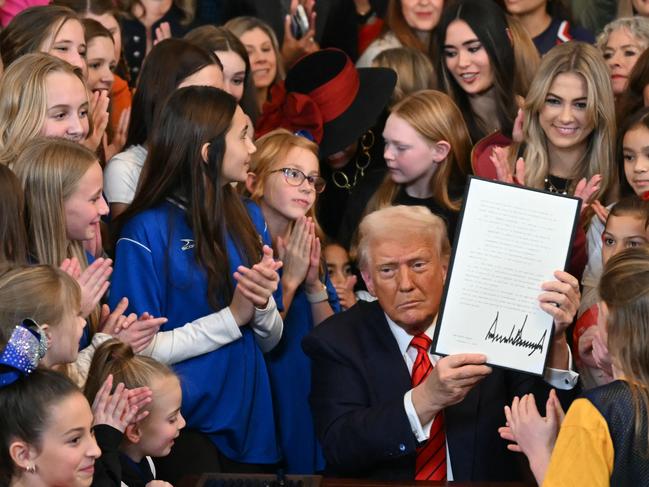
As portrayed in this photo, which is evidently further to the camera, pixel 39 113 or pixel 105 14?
pixel 105 14

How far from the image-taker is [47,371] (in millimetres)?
3250

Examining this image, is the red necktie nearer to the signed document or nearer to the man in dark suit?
the man in dark suit

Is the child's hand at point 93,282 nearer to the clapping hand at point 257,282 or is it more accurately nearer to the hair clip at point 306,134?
the clapping hand at point 257,282

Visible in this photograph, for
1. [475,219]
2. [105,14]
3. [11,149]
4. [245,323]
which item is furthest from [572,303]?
[105,14]

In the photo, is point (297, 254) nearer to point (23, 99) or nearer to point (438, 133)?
point (438, 133)

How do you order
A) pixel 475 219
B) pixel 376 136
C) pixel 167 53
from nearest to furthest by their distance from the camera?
1. pixel 475 219
2. pixel 167 53
3. pixel 376 136

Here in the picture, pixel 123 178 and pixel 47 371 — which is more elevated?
pixel 123 178

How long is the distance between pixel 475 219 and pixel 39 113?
1.73 metres

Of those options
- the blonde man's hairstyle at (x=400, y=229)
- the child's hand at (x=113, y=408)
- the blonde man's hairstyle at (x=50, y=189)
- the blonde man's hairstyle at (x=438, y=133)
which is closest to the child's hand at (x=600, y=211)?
the blonde man's hairstyle at (x=438, y=133)

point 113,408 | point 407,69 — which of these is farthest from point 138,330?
point 407,69

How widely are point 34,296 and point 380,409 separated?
43.4 inches

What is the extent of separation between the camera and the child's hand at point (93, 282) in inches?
155

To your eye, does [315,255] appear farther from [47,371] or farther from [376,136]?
[47,371]

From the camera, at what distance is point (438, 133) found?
538 cm
